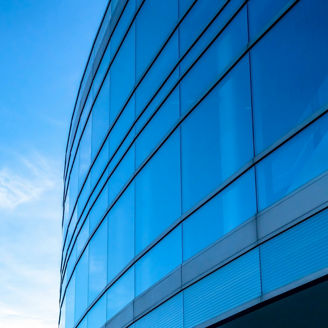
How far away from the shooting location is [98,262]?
18344 mm

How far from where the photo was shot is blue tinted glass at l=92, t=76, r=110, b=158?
Result: 19.8 meters

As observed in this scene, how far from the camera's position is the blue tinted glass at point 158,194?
526 inches

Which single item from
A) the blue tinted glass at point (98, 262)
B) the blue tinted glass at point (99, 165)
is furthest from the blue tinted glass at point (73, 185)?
the blue tinted glass at point (98, 262)

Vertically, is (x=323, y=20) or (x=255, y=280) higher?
(x=323, y=20)

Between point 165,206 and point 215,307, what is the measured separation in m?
3.21

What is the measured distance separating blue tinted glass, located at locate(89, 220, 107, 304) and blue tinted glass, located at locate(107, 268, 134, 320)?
818 mm

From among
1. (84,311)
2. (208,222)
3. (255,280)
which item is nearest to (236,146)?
(208,222)

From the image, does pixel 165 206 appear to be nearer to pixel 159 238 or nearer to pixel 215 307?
pixel 159 238

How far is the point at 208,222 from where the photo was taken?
11.7m

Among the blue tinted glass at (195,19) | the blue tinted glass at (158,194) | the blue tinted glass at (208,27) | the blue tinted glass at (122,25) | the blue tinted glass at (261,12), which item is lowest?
the blue tinted glass at (158,194)

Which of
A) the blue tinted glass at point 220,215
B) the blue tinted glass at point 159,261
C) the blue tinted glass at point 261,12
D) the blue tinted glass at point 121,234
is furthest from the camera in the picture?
the blue tinted glass at point 121,234

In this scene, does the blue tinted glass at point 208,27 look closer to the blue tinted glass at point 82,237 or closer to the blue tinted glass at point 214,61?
the blue tinted glass at point 214,61

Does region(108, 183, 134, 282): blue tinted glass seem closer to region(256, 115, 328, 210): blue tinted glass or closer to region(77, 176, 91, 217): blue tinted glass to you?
region(77, 176, 91, 217): blue tinted glass

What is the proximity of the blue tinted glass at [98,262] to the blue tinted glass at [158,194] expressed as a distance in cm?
293
